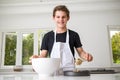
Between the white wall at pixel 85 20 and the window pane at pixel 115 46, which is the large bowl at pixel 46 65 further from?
the window pane at pixel 115 46

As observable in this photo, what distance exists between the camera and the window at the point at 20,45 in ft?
12.5

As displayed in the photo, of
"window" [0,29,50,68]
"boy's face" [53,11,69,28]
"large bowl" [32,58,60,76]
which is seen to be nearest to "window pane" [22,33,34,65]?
"window" [0,29,50,68]

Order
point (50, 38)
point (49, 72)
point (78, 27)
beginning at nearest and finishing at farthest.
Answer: point (49, 72), point (50, 38), point (78, 27)

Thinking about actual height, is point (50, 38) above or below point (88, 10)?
below

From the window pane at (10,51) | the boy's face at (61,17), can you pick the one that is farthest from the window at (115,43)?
the boy's face at (61,17)

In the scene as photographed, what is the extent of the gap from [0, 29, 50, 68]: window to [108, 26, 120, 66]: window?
1.52 m

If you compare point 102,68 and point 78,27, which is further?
point 78,27

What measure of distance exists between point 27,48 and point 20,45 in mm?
181

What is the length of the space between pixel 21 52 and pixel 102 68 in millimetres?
1898

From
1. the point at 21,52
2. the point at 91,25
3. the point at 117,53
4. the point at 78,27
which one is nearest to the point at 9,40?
the point at 21,52

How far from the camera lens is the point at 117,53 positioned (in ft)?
12.3

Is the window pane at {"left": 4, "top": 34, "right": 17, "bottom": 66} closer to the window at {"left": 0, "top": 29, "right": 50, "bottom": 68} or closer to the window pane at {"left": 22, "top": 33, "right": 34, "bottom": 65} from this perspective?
the window at {"left": 0, "top": 29, "right": 50, "bottom": 68}

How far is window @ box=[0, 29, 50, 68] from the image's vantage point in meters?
3.80

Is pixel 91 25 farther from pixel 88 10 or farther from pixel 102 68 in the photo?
pixel 102 68
